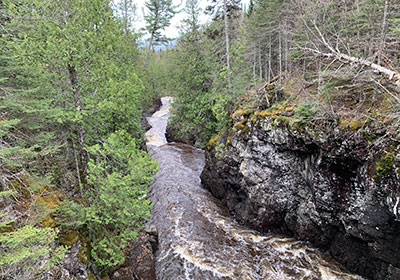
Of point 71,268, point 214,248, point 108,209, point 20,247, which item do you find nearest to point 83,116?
point 108,209

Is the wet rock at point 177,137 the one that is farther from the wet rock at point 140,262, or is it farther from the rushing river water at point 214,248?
the wet rock at point 140,262

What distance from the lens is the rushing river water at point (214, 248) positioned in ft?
23.5

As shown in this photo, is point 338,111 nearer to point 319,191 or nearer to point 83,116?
point 319,191

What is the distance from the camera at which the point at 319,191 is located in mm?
7434

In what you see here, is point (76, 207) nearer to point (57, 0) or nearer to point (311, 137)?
point (57, 0)

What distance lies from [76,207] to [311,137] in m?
8.17

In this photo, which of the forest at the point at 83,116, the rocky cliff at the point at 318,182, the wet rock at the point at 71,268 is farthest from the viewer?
the rocky cliff at the point at 318,182

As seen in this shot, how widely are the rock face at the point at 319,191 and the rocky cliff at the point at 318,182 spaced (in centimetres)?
3

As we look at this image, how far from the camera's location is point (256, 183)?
9.43 m

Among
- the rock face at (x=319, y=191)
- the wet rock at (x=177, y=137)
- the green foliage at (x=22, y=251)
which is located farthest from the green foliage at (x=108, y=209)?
the wet rock at (x=177, y=137)

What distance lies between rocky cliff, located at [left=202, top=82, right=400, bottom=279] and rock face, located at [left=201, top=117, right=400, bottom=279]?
1.1 inches

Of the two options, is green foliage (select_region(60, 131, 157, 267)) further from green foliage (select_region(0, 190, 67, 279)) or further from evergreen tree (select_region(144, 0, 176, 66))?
evergreen tree (select_region(144, 0, 176, 66))

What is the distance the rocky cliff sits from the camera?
5805 mm

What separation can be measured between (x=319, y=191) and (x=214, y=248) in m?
4.66
